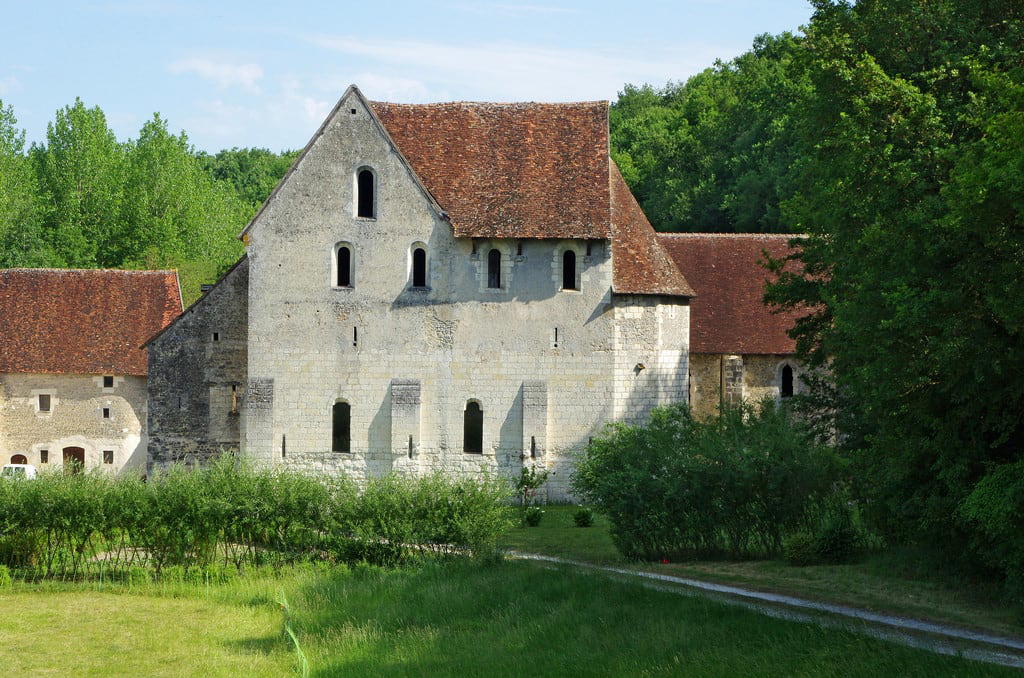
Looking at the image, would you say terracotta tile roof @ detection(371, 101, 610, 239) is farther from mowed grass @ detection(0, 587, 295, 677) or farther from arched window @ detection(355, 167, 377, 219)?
mowed grass @ detection(0, 587, 295, 677)

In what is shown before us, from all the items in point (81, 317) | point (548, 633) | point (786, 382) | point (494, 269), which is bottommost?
point (548, 633)

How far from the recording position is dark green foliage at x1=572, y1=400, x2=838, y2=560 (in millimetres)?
25547

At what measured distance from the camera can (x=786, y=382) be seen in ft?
133

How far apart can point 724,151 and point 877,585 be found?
44347mm

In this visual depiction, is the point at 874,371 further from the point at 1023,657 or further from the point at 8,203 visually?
the point at 8,203

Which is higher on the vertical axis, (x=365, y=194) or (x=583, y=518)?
(x=365, y=194)

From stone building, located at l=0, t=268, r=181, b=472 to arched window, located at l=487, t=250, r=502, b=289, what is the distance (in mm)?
18298

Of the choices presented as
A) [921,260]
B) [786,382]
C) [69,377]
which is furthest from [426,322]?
[921,260]

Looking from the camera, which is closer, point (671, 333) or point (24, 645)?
point (24, 645)

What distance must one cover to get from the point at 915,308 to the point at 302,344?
22.7 m

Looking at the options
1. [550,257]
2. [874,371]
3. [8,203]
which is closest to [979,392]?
[874,371]

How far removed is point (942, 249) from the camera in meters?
18.7

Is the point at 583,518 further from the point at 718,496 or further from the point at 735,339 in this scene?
the point at 735,339

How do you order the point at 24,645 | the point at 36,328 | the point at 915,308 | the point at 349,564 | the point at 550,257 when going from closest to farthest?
the point at 915,308
the point at 24,645
the point at 349,564
the point at 550,257
the point at 36,328
